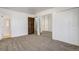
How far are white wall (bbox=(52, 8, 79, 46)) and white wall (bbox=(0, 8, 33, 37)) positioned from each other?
253cm

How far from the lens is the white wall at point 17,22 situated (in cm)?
502

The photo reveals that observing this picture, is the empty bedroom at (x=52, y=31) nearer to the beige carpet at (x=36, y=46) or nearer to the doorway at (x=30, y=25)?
the beige carpet at (x=36, y=46)

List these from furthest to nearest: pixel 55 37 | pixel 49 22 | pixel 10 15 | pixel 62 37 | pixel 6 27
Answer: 1. pixel 49 22
2. pixel 6 27
3. pixel 10 15
4. pixel 55 37
5. pixel 62 37

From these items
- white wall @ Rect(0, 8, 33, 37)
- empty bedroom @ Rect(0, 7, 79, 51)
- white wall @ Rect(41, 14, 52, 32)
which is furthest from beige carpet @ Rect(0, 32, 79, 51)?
white wall @ Rect(41, 14, 52, 32)

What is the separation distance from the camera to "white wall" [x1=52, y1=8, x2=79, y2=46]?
3.34 meters

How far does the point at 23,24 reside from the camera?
609cm

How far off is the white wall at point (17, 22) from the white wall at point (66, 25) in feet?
8.29

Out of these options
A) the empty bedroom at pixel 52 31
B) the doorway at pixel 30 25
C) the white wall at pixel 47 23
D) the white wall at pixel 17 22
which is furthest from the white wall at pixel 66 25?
the white wall at pixel 47 23

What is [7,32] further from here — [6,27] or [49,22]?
[49,22]

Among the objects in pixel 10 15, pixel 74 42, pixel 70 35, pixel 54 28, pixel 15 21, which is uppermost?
pixel 10 15

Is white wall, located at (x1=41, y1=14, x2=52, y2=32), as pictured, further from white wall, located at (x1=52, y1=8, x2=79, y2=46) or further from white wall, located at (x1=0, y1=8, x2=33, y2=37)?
white wall, located at (x1=52, y1=8, x2=79, y2=46)

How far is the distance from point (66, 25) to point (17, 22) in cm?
324
